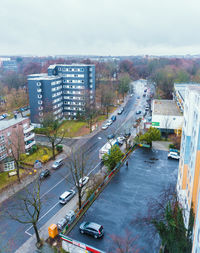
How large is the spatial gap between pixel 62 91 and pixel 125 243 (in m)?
49.6

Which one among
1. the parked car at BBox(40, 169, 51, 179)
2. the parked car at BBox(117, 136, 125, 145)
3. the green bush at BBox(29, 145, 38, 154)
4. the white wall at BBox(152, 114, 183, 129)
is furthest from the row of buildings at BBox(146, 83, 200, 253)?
the green bush at BBox(29, 145, 38, 154)

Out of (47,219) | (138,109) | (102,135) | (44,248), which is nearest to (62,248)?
(44,248)

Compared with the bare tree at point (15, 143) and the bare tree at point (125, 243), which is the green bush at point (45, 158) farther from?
the bare tree at point (125, 243)

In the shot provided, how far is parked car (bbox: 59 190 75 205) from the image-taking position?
27.1 m

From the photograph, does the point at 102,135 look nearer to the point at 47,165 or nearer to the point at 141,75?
the point at 47,165

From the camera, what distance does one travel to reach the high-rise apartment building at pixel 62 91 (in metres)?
55.6

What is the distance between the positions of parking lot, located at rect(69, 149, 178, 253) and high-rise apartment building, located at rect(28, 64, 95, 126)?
2909cm

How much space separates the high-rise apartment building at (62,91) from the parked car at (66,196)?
3070 centimetres

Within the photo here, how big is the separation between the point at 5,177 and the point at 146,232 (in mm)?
23294

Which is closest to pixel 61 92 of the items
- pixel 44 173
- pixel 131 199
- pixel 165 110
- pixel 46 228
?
pixel 165 110

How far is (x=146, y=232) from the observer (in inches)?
846

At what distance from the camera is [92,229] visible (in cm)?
2116

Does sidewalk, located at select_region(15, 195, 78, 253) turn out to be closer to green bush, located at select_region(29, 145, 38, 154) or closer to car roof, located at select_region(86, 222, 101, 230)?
car roof, located at select_region(86, 222, 101, 230)

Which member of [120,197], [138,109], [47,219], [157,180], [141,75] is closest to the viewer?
[47,219]
